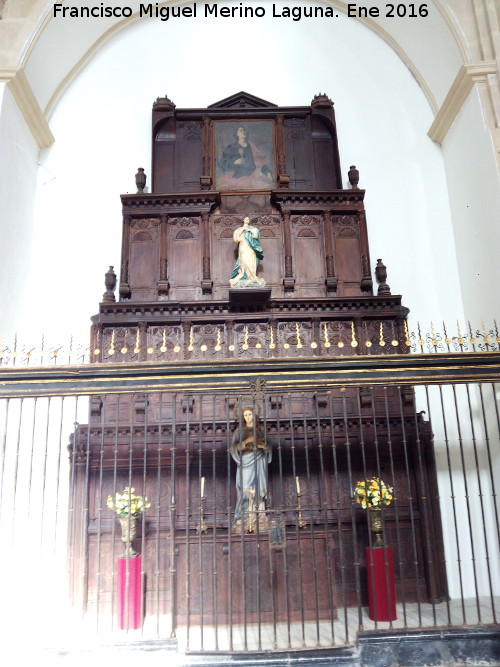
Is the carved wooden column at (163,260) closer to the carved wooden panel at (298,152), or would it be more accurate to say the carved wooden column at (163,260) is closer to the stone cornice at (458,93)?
the carved wooden panel at (298,152)

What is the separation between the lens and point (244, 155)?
11.5m

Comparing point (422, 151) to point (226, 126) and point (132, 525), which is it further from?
point (132, 525)

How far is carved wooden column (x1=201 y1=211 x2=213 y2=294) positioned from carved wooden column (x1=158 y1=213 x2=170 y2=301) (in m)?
0.60

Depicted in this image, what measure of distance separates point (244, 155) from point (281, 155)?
687 mm

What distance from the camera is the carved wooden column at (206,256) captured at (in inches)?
406

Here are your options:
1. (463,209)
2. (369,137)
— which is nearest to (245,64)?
(369,137)

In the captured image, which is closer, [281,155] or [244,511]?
[244,511]

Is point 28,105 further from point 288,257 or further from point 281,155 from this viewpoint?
point 288,257

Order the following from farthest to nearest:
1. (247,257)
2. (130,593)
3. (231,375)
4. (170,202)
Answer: (170,202) → (247,257) → (130,593) → (231,375)

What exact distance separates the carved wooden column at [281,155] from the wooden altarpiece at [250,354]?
0.03 metres

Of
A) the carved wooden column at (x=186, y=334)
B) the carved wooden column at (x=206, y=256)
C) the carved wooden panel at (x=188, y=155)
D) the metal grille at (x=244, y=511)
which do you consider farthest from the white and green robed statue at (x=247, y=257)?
the metal grille at (x=244, y=511)

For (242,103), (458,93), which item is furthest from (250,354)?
(458,93)

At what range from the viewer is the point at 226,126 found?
11617 mm

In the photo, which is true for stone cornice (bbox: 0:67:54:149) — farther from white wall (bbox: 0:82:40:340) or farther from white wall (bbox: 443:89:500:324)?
white wall (bbox: 443:89:500:324)
